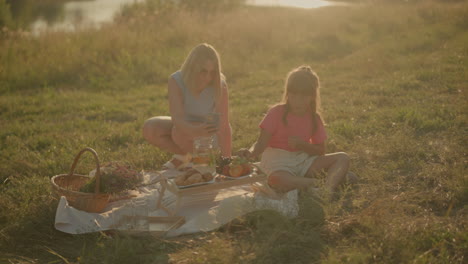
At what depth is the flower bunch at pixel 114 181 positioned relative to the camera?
403cm

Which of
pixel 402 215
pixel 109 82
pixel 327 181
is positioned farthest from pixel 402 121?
pixel 109 82

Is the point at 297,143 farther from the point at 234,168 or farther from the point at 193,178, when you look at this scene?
the point at 193,178

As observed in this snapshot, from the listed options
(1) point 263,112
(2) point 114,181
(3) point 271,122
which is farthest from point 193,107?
(1) point 263,112

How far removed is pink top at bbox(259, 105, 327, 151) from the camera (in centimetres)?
466

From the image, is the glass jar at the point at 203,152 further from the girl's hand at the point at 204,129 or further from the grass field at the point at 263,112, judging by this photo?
the grass field at the point at 263,112

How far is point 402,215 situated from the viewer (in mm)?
3498

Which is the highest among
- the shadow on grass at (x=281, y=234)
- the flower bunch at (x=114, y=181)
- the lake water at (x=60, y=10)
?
the lake water at (x=60, y=10)

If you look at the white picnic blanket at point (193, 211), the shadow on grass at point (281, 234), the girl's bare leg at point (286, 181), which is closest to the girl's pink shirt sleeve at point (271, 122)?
the girl's bare leg at point (286, 181)

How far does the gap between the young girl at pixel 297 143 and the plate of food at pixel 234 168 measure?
0.93ft

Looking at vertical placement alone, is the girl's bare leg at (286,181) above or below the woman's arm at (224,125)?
below

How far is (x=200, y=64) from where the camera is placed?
4.55m

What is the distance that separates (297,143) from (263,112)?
3223 millimetres

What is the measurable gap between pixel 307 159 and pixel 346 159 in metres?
0.40

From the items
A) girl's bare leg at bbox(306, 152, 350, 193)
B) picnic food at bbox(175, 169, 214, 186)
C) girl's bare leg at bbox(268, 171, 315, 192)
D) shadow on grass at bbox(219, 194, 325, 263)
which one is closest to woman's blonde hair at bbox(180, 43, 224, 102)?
girl's bare leg at bbox(268, 171, 315, 192)
